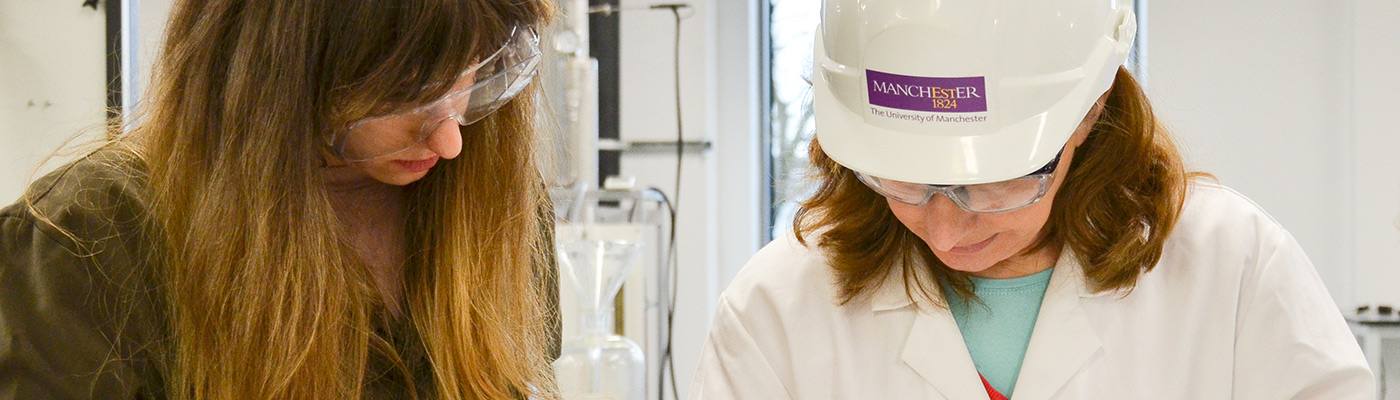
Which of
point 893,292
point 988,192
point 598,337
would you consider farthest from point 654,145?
point 988,192

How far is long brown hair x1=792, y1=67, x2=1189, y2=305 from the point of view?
125 centimetres

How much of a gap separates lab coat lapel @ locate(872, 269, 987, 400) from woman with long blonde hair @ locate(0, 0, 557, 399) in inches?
22.1

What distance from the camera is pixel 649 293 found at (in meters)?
2.92

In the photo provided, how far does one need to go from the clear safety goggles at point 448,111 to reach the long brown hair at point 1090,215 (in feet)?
1.13

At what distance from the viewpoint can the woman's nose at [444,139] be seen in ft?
3.34

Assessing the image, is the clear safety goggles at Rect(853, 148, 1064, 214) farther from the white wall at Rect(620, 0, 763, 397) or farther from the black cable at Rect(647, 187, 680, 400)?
the white wall at Rect(620, 0, 763, 397)

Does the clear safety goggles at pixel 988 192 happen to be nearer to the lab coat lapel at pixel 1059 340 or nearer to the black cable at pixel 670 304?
the lab coat lapel at pixel 1059 340

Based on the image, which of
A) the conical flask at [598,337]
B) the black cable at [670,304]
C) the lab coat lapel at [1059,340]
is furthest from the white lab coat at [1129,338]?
the black cable at [670,304]

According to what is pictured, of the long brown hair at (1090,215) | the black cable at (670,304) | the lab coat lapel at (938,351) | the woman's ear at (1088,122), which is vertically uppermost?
the woman's ear at (1088,122)

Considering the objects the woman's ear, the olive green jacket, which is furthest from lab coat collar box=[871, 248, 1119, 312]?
the olive green jacket

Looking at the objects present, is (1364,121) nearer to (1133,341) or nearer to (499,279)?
(1133,341)

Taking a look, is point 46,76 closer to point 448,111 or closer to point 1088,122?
point 448,111

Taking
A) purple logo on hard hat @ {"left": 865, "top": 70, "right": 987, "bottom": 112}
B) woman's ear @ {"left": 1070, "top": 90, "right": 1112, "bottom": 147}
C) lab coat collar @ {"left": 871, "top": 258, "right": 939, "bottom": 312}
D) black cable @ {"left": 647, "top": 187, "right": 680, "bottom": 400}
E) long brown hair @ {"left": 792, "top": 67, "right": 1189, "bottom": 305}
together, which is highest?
purple logo on hard hat @ {"left": 865, "top": 70, "right": 987, "bottom": 112}

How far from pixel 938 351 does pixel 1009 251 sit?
145 mm
